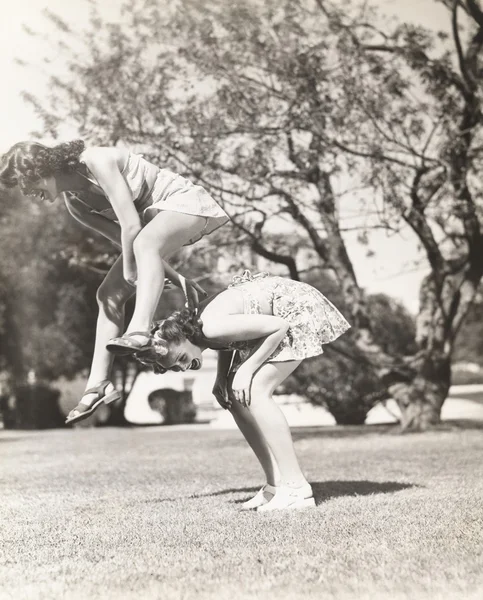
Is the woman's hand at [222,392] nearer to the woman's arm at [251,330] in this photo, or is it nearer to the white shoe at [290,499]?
the woman's arm at [251,330]

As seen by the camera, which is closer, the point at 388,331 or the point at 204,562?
the point at 204,562

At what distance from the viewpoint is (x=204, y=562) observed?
203 cm

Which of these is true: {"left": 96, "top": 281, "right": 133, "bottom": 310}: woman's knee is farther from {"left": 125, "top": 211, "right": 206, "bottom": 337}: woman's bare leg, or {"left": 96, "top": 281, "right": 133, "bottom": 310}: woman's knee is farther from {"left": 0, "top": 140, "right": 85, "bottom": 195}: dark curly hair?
{"left": 0, "top": 140, "right": 85, "bottom": 195}: dark curly hair

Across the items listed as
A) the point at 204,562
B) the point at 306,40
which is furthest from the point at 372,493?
the point at 306,40

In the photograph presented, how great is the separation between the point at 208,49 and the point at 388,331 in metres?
A: 6.03

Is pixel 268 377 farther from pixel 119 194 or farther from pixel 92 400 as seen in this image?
pixel 119 194

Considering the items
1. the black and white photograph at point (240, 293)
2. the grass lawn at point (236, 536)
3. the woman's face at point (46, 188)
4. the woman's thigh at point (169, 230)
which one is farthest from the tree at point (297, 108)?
the woman's thigh at point (169, 230)

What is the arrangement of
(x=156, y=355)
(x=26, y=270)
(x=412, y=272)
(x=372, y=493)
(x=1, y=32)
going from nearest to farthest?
(x=156, y=355) < (x=372, y=493) < (x=1, y=32) < (x=412, y=272) < (x=26, y=270)

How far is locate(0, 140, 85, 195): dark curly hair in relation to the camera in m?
2.85

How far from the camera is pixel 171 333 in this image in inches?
109

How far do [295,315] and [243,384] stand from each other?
1.09 feet

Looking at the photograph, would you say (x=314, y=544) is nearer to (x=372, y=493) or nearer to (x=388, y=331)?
(x=372, y=493)

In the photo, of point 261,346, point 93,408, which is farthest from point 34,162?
point 261,346

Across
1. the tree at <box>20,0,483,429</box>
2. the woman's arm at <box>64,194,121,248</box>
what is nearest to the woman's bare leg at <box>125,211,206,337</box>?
the woman's arm at <box>64,194,121,248</box>
